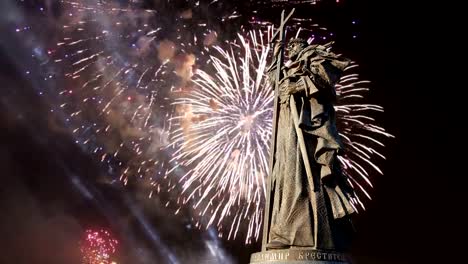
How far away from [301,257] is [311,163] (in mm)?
1984

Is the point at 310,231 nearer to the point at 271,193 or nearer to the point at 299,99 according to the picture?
the point at 271,193

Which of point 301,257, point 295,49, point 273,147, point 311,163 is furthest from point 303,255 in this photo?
point 295,49

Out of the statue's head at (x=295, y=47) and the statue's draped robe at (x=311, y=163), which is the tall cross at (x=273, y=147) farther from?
the statue's head at (x=295, y=47)

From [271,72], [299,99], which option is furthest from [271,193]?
[271,72]

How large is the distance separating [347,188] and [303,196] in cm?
96

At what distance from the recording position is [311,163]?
10.3 meters

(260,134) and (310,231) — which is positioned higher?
(260,134)

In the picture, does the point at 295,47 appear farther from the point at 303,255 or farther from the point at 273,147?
the point at 303,255

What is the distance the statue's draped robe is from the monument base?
0.29 metres

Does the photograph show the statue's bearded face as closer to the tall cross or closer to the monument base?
the tall cross

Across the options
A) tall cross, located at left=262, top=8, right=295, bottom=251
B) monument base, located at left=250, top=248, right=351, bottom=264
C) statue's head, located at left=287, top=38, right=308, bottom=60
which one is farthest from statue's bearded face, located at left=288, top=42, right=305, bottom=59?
monument base, located at left=250, top=248, right=351, bottom=264

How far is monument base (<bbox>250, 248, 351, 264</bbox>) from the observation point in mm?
9023

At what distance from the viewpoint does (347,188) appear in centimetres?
1034

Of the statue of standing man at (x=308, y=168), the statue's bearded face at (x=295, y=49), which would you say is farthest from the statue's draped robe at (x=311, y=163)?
the statue's bearded face at (x=295, y=49)
